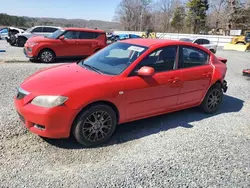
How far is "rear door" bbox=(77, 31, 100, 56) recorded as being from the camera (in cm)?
1153

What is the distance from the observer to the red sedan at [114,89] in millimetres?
3260

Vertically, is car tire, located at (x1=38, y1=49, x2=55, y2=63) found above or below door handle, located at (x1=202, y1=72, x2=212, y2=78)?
below

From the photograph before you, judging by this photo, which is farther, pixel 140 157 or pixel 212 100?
pixel 212 100

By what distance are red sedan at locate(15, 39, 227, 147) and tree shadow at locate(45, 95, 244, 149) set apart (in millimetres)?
219

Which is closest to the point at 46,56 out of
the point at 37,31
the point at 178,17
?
the point at 37,31

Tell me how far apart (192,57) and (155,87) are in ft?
4.08

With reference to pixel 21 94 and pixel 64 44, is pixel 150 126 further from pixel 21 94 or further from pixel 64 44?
pixel 64 44

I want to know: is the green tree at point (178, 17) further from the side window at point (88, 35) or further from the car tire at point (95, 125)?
the car tire at point (95, 125)

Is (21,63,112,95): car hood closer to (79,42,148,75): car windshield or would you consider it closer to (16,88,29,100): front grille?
(16,88,29,100): front grille

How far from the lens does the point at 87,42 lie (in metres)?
11.7

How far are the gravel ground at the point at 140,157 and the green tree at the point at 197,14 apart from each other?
56276 millimetres

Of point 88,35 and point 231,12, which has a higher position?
point 231,12

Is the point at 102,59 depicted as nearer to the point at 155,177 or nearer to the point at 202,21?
the point at 155,177

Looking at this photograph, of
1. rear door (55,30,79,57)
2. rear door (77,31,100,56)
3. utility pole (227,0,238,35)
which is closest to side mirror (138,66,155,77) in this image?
rear door (55,30,79,57)
